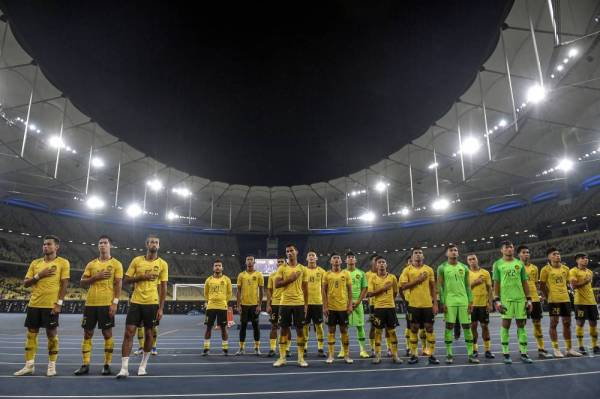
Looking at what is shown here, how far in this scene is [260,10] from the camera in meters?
10.3

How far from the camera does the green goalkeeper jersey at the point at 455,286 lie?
27.2 feet

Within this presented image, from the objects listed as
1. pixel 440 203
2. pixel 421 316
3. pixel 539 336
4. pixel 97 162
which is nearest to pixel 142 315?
pixel 421 316

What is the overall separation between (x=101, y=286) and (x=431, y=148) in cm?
2179

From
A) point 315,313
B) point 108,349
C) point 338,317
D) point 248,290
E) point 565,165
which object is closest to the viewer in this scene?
point 108,349

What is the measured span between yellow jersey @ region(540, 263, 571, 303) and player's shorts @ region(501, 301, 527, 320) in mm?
1734

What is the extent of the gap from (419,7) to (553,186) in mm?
29322

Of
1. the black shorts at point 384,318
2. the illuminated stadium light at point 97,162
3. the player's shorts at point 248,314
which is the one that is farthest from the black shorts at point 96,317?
the illuminated stadium light at point 97,162

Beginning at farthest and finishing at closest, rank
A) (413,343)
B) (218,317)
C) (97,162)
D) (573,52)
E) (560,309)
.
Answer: (97,162), (573,52), (218,317), (560,309), (413,343)

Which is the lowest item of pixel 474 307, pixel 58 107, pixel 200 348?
pixel 200 348

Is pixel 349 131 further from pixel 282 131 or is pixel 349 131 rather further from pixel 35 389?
pixel 35 389

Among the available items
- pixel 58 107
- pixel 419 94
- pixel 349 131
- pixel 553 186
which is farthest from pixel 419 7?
pixel 553 186

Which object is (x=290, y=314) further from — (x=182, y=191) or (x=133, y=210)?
(x=133, y=210)

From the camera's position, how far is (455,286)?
27.5 ft

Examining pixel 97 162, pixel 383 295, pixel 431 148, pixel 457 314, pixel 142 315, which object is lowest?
pixel 457 314
